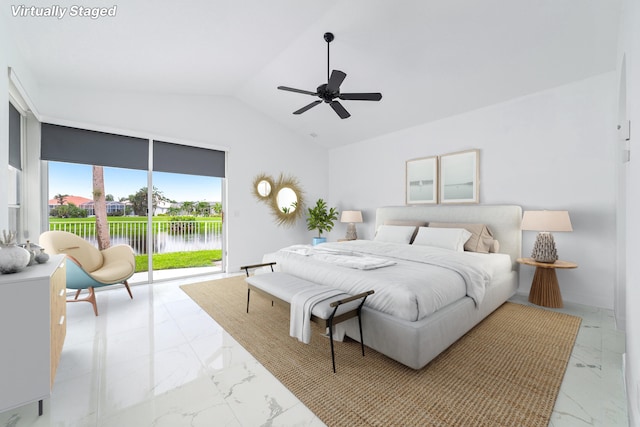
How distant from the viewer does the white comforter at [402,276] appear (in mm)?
1965

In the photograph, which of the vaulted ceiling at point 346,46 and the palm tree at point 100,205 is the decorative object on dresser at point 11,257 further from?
the palm tree at point 100,205

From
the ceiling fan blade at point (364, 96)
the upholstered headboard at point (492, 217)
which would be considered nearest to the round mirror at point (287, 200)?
the upholstered headboard at point (492, 217)

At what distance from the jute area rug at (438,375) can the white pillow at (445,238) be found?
3.24 ft

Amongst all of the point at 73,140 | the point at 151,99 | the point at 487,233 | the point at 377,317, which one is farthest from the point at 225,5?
the point at 487,233

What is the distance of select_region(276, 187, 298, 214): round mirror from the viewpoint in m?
5.61

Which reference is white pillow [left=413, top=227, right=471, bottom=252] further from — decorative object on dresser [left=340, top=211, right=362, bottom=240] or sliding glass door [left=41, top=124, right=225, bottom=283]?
sliding glass door [left=41, top=124, right=225, bottom=283]

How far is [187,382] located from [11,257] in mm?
1266

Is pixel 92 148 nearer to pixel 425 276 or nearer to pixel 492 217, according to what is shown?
pixel 425 276

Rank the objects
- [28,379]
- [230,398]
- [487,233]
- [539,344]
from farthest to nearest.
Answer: [487,233], [539,344], [230,398], [28,379]

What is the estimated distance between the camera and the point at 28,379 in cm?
143

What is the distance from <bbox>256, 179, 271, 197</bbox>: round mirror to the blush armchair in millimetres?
2398

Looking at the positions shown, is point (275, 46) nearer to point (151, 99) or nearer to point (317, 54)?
point (317, 54)

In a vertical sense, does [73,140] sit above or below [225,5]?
below

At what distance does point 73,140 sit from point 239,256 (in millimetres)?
2909
